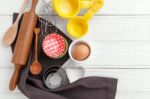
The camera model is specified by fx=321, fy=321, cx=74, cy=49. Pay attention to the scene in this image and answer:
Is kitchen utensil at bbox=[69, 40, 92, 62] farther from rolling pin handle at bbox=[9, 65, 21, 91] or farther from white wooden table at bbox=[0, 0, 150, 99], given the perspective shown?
rolling pin handle at bbox=[9, 65, 21, 91]

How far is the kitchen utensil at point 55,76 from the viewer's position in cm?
84

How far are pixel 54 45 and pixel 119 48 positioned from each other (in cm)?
17

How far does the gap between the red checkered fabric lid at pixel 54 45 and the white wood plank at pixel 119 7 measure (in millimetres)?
125

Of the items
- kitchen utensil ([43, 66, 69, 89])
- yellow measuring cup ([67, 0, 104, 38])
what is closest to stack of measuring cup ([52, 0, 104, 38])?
yellow measuring cup ([67, 0, 104, 38])

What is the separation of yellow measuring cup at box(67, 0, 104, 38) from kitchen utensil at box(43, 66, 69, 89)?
0.10m

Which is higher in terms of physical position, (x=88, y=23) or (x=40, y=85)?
(x=88, y=23)

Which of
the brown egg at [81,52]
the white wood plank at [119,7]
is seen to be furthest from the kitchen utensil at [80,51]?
the white wood plank at [119,7]

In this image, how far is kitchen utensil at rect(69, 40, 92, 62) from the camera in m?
0.82

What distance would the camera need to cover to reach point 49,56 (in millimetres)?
832

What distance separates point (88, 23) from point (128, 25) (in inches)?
4.2

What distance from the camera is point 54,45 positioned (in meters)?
0.83

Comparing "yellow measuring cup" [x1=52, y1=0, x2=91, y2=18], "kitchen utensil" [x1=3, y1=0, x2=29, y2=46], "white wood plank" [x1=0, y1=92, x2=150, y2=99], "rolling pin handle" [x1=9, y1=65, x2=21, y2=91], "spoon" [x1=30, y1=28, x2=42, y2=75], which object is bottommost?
"white wood plank" [x1=0, y1=92, x2=150, y2=99]

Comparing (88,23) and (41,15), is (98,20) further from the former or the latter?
(41,15)

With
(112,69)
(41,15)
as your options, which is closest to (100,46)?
(112,69)
